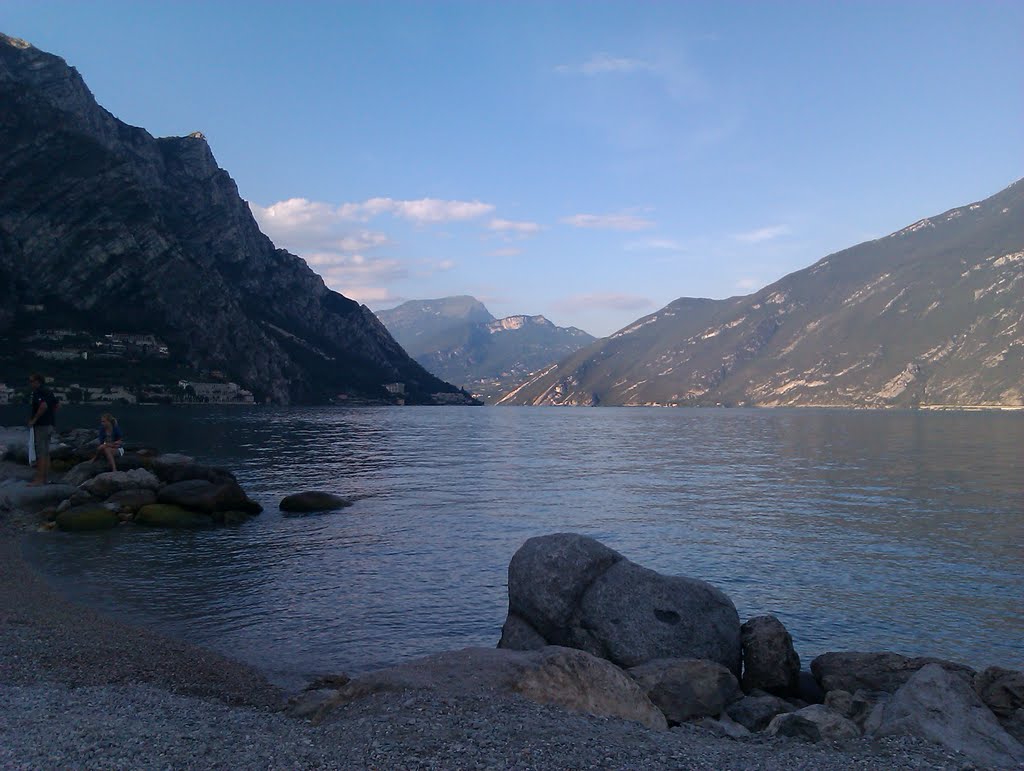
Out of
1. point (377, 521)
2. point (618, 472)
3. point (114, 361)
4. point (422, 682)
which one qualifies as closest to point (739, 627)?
point (422, 682)

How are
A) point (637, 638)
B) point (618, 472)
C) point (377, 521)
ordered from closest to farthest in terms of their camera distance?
point (637, 638) → point (377, 521) → point (618, 472)

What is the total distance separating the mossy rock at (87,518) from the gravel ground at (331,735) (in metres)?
19.2

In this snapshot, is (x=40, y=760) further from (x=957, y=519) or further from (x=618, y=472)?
(x=618, y=472)

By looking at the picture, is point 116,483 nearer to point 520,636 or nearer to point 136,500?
point 136,500

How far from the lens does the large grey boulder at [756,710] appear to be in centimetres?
1376

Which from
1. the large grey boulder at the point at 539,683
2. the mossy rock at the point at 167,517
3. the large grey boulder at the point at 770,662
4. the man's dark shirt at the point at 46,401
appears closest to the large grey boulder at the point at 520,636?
the large grey boulder at the point at 539,683

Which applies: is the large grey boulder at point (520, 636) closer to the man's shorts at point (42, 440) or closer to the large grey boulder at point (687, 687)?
the large grey boulder at point (687, 687)

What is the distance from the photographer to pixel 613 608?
1725 cm

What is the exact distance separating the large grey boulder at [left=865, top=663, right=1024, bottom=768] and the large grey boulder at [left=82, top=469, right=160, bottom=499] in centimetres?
3565

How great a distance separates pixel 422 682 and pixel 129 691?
598 centimetres

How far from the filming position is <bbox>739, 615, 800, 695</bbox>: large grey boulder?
1623 cm

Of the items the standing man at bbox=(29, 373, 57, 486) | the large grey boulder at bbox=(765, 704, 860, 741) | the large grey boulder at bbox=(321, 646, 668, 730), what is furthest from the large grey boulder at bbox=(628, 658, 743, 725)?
the standing man at bbox=(29, 373, 57, 486)

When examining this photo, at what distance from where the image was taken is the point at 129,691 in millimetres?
12727

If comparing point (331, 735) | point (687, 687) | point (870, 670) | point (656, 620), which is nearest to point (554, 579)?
point (656, 620)
